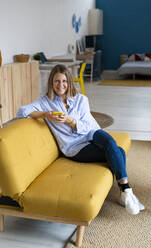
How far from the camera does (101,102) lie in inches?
281

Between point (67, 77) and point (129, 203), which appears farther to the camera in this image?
point (67, 77)

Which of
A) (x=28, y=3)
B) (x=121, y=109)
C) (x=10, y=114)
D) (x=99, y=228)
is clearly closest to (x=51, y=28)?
(x=28, y=3)

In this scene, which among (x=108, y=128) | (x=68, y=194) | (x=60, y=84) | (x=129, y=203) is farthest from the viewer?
(x=108, y=128)

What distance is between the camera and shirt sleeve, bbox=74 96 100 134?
9.00 feet

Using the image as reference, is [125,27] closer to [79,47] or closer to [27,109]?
[79,47]

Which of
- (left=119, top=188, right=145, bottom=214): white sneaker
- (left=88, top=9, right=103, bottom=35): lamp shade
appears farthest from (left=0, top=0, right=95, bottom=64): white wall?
(left=119, top=188, right=145, bottom=214): white sneaker

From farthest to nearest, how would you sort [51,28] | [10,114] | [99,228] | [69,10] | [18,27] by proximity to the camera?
[69,10], [51,28], [18,27], [10,114], [99,228]

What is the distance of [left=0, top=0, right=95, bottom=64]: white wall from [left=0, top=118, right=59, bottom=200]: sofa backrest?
3.28 meters

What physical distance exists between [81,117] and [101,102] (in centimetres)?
435

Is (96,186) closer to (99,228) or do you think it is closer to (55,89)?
(99,228)

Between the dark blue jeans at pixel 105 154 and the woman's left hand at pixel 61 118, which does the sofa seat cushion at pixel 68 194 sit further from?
the woman's left hand at pixel 61 118

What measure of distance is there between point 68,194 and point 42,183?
23 centimetres

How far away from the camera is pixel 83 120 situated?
282cm

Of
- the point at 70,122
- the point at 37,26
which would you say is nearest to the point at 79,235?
the point at 70,122
